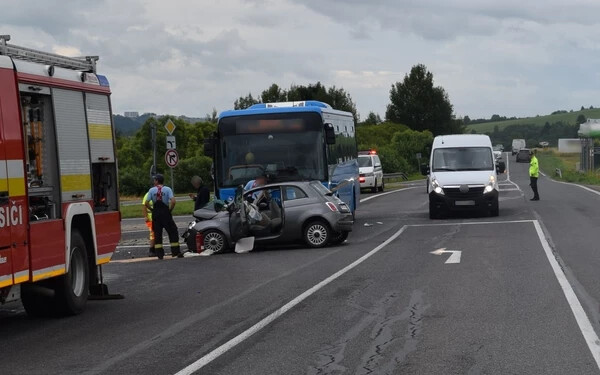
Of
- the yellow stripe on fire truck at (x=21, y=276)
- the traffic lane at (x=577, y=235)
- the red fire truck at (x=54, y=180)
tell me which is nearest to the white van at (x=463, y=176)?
the traffic lane at (x=577, y=235)

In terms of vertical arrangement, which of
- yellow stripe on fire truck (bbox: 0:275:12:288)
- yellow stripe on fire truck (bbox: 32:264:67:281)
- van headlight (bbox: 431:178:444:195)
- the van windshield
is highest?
the van windshield

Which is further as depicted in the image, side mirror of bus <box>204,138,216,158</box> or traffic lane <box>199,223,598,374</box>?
side mirror of bus <box>204,138,216,158</box>

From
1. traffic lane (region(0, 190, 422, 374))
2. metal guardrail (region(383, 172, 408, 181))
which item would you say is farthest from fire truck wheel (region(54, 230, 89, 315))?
metal guardrail (region(383, 172, 408, 181))

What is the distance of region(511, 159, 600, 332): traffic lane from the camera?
46.8 ft

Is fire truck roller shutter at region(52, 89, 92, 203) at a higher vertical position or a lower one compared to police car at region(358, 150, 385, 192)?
higher

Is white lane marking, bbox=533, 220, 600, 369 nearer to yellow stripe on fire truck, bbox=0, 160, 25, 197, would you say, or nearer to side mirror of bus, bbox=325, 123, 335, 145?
yellow stripe on fire truck, bbox=0, 160, 25, 197

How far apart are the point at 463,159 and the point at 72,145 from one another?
67.5ft

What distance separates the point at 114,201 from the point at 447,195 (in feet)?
58.7

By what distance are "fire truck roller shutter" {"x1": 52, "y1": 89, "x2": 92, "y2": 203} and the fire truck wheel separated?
58 cm

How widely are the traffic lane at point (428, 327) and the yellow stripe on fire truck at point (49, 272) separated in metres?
2.59

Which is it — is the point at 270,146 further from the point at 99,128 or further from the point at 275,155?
the point at 99,128

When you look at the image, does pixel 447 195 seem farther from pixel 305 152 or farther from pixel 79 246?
pixel 79 246

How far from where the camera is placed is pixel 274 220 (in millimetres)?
23203

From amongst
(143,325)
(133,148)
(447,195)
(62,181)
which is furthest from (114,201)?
(133,148)
